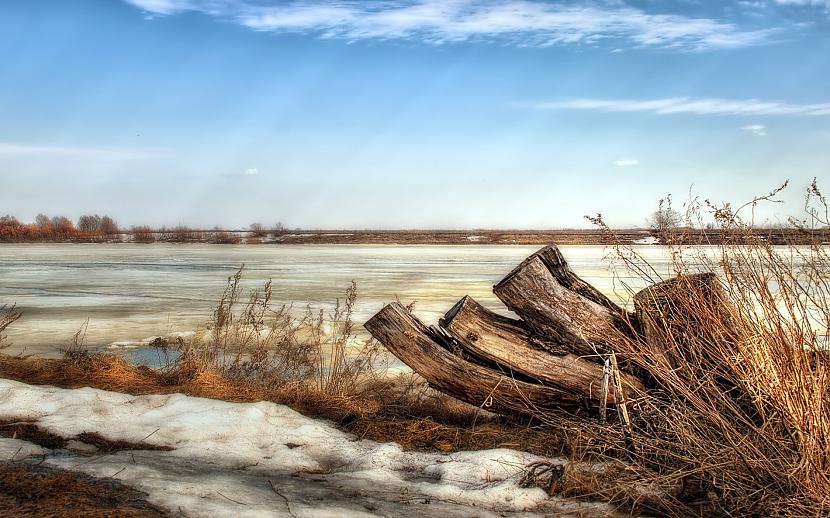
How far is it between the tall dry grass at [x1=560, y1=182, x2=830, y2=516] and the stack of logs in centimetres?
28

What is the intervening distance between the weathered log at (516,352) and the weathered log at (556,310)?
Answer: 0.12 m

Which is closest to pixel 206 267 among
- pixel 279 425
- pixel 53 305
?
pixel 53 305


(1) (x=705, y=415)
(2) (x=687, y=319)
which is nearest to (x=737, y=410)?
(1) (x=705, y=415)

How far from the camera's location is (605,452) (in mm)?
4758

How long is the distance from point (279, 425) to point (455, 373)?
4.98ft

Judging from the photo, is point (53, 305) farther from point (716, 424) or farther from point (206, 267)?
point (716, 424)

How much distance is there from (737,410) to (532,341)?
5.25ft

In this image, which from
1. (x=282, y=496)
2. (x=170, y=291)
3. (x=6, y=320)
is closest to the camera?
(x=282, y=496)

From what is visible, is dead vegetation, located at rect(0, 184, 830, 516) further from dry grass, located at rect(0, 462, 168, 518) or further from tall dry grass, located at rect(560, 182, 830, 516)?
dry grass, located at rect(0, 462, 168, 518)

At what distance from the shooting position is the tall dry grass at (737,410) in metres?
3.76

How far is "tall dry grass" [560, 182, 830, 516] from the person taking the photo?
12.3ft

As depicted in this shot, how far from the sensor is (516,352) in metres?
5.38

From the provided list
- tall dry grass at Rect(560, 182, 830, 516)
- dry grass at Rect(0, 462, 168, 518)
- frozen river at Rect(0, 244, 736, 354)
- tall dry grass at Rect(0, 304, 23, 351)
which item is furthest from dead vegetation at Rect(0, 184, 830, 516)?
tall dry grass at Rect(0, 304, 23, 351)

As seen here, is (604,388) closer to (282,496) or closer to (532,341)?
(532,341)
